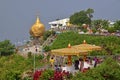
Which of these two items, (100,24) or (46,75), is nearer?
(46,75)

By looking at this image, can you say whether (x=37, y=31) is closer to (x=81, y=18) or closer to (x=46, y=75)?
(x=81, y=18)

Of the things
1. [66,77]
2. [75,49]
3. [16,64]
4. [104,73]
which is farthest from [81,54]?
[16,64]

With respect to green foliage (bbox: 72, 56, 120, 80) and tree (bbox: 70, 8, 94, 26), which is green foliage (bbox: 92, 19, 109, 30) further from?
green foliage (bbox: 72, 56, 120, 80)

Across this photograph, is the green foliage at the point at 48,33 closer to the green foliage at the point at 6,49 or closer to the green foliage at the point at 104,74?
the green foliage at the point at 6,49

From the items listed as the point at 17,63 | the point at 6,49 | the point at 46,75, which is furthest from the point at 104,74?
the point at 6,49

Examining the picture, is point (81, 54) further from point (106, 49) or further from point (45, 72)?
point (106, 49)

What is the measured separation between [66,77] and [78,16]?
95.1 ft

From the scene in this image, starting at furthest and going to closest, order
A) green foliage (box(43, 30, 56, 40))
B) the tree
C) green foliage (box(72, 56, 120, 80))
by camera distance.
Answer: the tree → green foliage (box(43, 30, 56, 40)) → green foliage (box(72, 56, 120, 80))

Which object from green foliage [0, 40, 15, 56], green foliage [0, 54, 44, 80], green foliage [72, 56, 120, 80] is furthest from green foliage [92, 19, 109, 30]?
green foliage [72, 56, 120, 80]

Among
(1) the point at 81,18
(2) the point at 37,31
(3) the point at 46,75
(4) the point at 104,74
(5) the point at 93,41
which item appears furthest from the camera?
(1) the point at 81,18

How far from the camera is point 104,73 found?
1390 cm

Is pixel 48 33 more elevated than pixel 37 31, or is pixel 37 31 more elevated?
pixel 37 31

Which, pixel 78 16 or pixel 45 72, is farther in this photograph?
pixel 78 16

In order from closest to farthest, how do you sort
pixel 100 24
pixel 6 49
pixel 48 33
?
pixel 6 49 → pixel 48 33 → pixel 100 24
